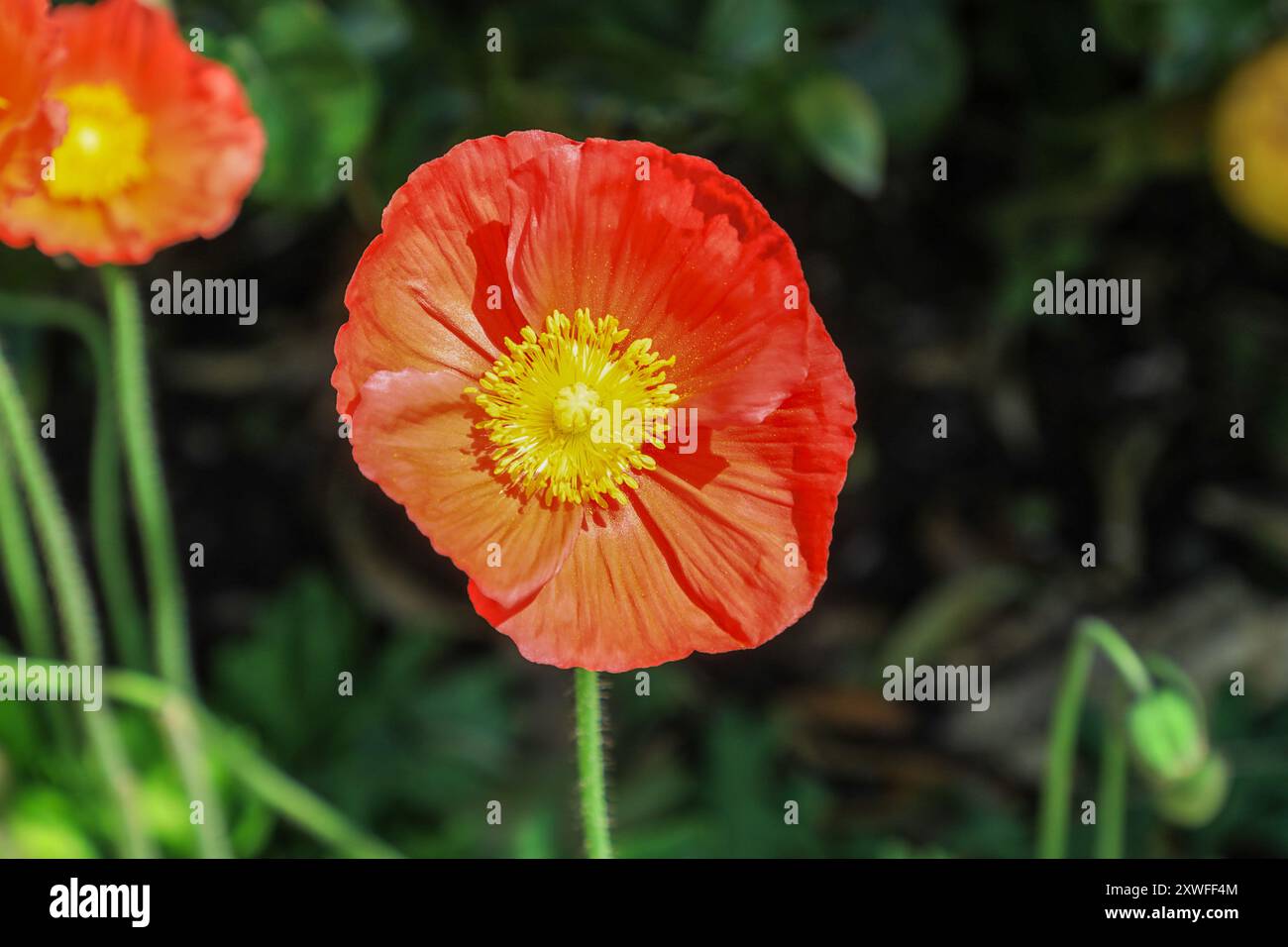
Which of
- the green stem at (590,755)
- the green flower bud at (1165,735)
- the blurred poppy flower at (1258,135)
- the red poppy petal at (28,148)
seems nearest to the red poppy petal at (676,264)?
the green stem at (590,755)

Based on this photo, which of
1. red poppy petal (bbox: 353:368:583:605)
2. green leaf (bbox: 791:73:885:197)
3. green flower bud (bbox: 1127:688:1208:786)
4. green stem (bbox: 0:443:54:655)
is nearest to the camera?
red poppy petal (bbox: 353:368:583:605)

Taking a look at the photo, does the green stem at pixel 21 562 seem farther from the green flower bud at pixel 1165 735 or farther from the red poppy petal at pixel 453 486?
the green flower bud at pixel 1165 735

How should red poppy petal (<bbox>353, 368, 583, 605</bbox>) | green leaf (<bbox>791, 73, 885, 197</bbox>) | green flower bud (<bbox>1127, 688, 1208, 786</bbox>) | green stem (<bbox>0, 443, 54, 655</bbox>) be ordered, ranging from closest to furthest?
1. red poppy petal (<bbox>353, 368, 583, 605</bbox>)
2. green flower bud (<bbox>1127, 688, 1208, 786</bbox>)
3. green stem (<bbox>0, 443, 54, 655</bbox>)
4. green leaf (<bbox>791, 73, 885, 197</bbox>)

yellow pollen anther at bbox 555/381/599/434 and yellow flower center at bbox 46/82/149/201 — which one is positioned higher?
yellow flower center at bbox 46/82/149/201

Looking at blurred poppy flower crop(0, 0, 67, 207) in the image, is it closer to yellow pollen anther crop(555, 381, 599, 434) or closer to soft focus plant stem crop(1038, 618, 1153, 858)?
yellow pollen anther crop(555, 381, 599, 434)

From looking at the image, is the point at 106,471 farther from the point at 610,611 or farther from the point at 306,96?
the point at 610,611

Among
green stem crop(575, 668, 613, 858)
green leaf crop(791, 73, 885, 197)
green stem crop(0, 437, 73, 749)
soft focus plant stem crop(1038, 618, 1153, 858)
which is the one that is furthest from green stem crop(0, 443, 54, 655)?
soft focus plant stem crop(1038, 618, 1153, 858)
